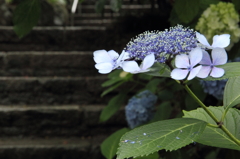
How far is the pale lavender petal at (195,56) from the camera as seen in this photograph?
11.6 inches

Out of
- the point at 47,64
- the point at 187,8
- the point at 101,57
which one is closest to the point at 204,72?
the point at 101,57

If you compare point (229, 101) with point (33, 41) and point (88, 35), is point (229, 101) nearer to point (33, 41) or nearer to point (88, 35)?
point (88, 35)

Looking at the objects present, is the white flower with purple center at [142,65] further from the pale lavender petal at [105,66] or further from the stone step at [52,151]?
the stone step at [52,151]

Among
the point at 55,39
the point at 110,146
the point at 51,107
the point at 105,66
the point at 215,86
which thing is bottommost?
the point at 51,107

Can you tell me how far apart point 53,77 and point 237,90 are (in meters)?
2.04

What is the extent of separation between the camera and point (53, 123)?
6.68ft

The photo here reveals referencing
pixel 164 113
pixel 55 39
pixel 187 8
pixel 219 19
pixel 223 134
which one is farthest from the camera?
pixel 55 39

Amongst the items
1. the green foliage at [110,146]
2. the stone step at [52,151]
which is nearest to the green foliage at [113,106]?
the green foliage at [110,146]

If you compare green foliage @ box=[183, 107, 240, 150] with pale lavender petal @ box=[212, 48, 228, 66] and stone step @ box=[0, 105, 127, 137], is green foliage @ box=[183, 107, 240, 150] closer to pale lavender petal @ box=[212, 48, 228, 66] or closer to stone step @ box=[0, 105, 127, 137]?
pale lavender petal @ box=[212, 48, 228, 66]

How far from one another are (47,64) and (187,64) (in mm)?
2177

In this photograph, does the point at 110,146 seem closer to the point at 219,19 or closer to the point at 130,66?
the point at 219,19

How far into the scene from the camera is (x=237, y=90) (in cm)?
38

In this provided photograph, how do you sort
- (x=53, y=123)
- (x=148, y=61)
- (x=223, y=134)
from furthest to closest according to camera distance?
(x=53, y=123), (x=223, y=134), (x=148, y=61)

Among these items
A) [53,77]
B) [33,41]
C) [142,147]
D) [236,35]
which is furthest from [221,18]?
[33,41]
